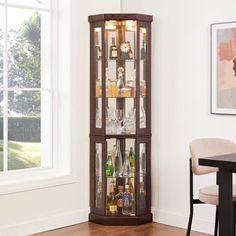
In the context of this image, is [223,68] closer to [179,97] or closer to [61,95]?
[179,97]

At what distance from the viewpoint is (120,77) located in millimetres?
5297

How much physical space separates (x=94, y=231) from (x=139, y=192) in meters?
0.61

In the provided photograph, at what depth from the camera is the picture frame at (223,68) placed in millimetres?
4773

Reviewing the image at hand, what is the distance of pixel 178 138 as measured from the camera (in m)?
5.25

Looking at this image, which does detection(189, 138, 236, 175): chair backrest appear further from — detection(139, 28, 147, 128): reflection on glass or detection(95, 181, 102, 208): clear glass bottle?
detection(95, 181, 102, 208): clear glass bottle

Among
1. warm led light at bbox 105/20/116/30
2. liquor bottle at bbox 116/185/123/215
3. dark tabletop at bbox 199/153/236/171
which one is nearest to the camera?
dark tabletop at bbox 199/153/236/171

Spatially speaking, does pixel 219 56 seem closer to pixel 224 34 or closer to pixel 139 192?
pixel 224 34

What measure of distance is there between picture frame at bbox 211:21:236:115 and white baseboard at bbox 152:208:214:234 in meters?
1.05

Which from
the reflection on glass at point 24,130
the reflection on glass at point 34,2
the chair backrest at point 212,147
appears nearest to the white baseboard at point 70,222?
the reflection on glass at point 24,130

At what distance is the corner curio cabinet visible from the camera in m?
5.24

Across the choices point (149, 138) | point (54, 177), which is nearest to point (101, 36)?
point (149, 138)

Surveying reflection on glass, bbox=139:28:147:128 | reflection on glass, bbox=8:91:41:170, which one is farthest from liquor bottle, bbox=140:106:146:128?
reflection on glass, bbox=8:91:41:170

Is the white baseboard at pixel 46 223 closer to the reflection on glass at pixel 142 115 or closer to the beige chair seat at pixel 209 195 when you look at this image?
the reflection on glass at pixel 142 115

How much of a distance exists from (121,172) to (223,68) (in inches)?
56.4
